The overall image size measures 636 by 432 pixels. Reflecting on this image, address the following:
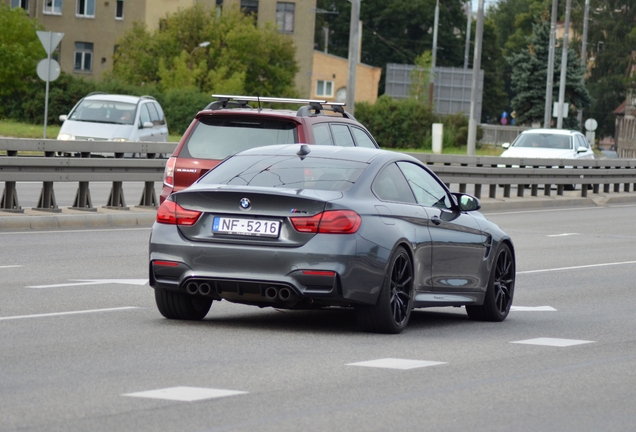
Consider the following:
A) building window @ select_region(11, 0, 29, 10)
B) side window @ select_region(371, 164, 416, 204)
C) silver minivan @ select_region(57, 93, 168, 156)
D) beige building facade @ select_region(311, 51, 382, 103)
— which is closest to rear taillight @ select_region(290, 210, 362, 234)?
side window @ select_region(371, 164, 416, 204)

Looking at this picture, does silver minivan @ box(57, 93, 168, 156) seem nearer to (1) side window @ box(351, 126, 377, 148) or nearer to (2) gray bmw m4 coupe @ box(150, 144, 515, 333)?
(1) side window @ box(351, 126, 377, 148)

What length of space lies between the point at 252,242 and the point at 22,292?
3139 mm

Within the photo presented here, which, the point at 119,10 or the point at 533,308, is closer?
the point at 533,308

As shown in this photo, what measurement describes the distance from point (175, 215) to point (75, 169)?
10675 millimetres

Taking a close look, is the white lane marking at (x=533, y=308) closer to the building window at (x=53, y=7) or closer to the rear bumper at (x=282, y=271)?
the rear bumper at (x=282, y=271)

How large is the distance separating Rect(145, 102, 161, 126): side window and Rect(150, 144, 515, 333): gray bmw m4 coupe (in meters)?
23.5

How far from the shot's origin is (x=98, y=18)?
86875mm

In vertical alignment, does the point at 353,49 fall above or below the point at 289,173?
above

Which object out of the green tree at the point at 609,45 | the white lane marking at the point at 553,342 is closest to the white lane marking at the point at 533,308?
the white lane marking at the point at 553,342

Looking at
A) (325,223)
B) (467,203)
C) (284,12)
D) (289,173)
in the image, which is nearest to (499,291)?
(467,203)

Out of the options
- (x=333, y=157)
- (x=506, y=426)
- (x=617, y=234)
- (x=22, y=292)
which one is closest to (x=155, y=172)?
(x=617, y=234)

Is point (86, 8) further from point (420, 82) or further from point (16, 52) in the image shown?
point (16, 52)

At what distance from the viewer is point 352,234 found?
957cm

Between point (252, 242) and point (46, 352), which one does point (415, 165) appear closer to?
point (252, 242)
